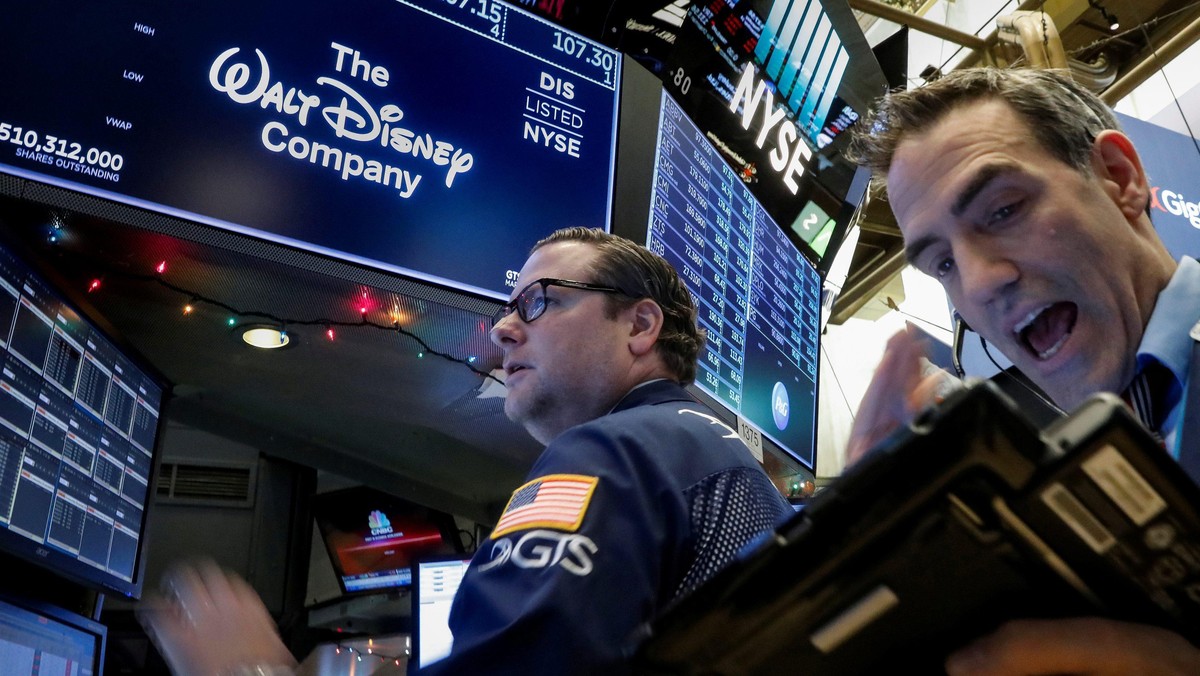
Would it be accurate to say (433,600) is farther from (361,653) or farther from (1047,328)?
(1047,328)

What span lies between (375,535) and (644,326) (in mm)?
4393

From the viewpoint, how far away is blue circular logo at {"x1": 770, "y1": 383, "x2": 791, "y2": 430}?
3.84 metres

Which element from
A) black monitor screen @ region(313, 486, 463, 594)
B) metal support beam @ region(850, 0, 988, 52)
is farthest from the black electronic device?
black monitor screen @ region(313, 486, 463, 594)

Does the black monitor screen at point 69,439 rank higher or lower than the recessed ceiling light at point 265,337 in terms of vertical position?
lower

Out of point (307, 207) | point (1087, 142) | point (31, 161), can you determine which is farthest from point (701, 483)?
point (31, 161)

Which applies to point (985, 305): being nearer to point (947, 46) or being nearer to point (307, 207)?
point (307, 207)

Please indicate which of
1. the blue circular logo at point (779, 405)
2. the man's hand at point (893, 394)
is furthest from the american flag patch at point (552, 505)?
the blue circular logo at point (779, 405)

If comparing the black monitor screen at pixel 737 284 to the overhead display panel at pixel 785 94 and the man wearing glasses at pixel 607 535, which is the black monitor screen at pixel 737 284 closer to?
the overhead display panel at pixel 785 94

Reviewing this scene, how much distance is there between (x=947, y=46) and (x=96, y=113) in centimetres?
574

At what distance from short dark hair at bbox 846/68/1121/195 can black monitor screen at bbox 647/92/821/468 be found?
5.03ft

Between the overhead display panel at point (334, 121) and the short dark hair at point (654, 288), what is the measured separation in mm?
479

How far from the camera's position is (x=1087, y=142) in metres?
1.46

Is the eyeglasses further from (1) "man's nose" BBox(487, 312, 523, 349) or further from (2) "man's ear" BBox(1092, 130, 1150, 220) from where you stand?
(2) "man's ear" BBox(1092, 130, 1150, 220)

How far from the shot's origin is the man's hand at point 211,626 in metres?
1.39
